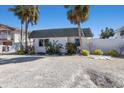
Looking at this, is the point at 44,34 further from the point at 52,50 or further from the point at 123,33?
the point at 123,33

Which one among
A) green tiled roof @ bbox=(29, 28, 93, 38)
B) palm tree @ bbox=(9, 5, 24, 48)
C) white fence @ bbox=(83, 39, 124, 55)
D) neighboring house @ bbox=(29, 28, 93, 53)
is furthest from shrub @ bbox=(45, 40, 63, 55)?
palm tree @ bbox=(9, 5, 24, 48)

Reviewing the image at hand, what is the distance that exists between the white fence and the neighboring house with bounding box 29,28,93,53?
943mm

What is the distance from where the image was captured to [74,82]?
762 centimetres

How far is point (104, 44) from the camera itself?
22.8m

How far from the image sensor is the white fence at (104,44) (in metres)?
22.0

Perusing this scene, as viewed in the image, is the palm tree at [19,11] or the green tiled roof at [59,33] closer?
the palm tree at [19,11]

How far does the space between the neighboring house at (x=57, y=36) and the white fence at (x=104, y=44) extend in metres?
0.94

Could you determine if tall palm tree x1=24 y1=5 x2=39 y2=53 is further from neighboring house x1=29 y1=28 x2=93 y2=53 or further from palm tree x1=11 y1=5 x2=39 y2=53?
neighboring house x1=29 y1=28 x2=93 y2=53

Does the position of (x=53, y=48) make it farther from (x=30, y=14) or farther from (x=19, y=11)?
(x=19, y=11)

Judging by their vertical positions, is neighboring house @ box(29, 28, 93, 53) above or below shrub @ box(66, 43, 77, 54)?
above

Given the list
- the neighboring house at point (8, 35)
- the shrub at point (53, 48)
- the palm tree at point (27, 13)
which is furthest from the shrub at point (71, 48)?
the neighboring house at point (8, 35)

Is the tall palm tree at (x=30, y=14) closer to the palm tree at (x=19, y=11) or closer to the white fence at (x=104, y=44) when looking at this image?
the palm tree at (x=19, y=11)

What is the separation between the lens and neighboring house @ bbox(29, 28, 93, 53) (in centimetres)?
2433

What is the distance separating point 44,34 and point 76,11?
8292 mm
